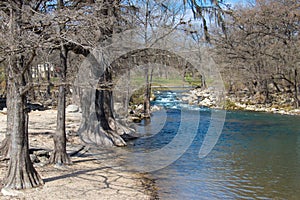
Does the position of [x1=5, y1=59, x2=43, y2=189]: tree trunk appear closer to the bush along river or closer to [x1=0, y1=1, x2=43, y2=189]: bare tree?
[x1=0, y1=1, x2=43, y2=189]: bare tree

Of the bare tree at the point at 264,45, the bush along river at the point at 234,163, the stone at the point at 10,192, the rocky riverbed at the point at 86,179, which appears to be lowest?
the bush along river at the point at 234,163

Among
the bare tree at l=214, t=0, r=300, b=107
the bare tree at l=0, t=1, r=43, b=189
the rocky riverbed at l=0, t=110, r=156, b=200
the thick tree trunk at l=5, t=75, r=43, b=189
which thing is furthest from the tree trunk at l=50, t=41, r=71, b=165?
the bare tree at l=214, t=0, r=300, b=107

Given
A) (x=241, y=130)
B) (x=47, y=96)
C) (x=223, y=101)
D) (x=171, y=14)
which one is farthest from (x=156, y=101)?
(x=171, y=14)

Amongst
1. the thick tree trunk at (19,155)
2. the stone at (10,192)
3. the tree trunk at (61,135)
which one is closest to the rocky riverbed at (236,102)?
the tree trunk at (61,135)

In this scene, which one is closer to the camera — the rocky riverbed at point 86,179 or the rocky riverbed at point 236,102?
the rocky riverbed at point 86,179

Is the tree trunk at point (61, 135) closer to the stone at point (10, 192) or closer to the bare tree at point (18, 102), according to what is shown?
the bare tree at point (18, 102)

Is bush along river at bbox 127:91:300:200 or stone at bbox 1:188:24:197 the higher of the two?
stone at bbox 1:188:24:197

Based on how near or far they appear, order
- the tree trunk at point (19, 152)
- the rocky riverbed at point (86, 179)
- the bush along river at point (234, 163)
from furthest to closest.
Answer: the bush along river at point (234, 163) < the rocky riverbed at point (86, 179) < the tree trunk at point (19, 152)

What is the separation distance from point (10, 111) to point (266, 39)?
30558mm

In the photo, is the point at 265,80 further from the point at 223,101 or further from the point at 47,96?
the point at 47,96

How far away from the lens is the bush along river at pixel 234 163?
9938 mm

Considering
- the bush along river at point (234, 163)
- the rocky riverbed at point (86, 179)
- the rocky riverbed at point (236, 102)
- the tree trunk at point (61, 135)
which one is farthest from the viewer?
the rocky riverbed at point (236, 102)

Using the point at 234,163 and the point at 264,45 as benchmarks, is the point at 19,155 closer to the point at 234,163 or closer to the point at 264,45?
the point at 234,163

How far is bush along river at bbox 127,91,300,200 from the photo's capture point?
9.94 m
